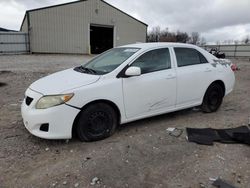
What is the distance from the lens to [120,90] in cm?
363

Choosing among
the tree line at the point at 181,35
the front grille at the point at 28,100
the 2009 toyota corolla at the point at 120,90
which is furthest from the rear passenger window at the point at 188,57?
the tree line at the point at 181,35

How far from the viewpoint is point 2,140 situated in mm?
3564

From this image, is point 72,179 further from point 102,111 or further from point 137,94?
point 137,94

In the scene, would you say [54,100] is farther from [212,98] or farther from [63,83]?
[212,98]

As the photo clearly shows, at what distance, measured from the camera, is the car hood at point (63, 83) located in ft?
10.8

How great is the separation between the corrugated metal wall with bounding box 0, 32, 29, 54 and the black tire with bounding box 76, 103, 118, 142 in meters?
21.0

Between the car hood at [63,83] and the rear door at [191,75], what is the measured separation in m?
1.76

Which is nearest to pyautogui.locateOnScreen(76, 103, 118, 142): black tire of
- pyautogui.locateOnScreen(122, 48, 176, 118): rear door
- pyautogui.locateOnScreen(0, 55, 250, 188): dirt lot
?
pyautogui.locateOnScreen(0, 55, 250, 188): dirt lot

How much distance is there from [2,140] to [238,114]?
4.78 meters

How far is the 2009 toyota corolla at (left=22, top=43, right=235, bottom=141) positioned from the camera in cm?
323

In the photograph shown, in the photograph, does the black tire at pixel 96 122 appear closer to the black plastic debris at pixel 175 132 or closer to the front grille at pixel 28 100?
the front grille at pixel 28 100

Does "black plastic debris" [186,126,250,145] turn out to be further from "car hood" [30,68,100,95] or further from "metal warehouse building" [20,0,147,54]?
"metal warehouse building" [20,0,147,54]

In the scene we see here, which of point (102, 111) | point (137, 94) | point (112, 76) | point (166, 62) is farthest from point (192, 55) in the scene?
point (102, 111)

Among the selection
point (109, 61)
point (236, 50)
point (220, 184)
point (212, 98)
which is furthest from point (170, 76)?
point (236, 50)
